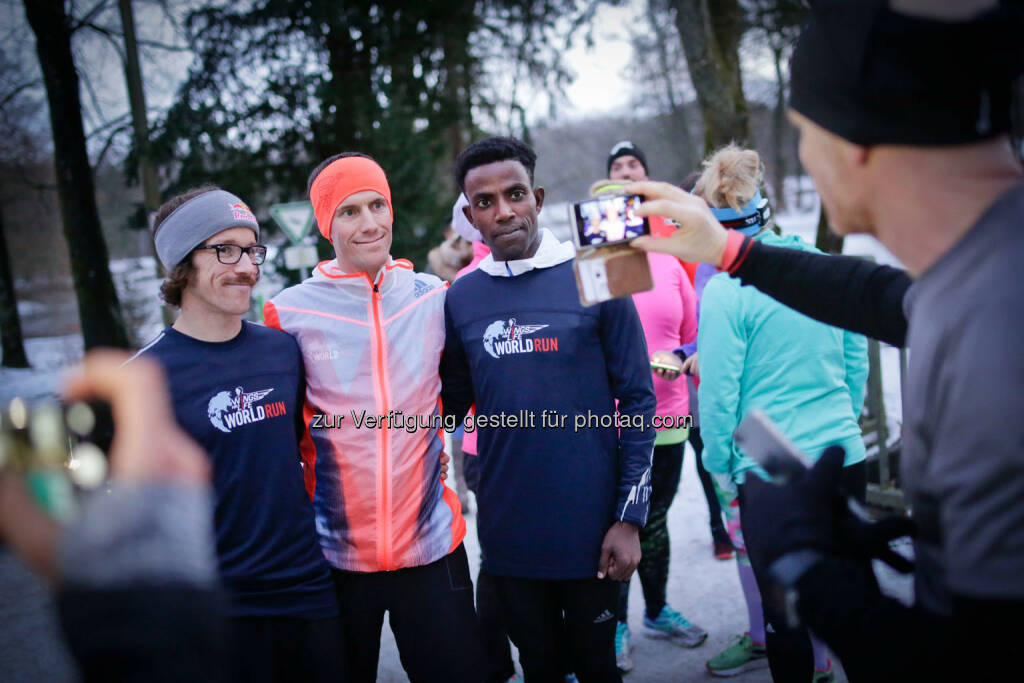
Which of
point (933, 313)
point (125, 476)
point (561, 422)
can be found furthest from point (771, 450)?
point (125, 476)

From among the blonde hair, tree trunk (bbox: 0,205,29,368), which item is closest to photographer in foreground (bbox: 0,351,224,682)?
the blonde hair

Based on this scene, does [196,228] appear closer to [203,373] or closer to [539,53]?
[203,373]

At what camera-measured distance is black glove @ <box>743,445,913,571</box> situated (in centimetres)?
122

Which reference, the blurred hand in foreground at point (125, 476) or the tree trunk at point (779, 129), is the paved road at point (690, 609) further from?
the tree trunk at point (779, 129)

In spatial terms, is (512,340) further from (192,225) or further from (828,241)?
(828,241)

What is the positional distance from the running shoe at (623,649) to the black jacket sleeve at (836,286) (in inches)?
94.5

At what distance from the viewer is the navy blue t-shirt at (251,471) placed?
2.19m

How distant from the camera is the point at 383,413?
2.48 m

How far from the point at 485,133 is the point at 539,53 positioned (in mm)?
1798

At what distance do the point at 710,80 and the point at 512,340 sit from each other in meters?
5.04

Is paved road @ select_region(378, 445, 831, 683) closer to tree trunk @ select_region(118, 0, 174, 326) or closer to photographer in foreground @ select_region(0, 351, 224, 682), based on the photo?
photographer in foreground @ select_region(0, 351, 224, 682)

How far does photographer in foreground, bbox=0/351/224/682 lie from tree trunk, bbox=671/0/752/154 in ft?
20.3

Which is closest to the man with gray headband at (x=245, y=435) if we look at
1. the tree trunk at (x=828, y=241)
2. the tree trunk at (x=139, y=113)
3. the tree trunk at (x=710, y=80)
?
the tree trunk at (x=710, y=80)

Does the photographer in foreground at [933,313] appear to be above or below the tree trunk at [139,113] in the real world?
below
